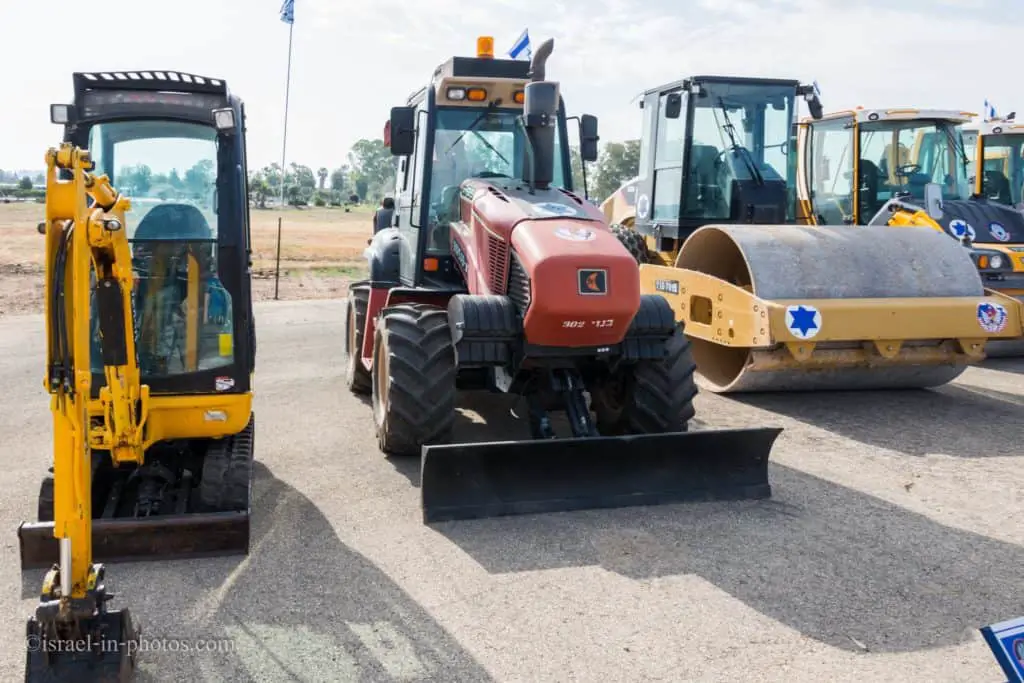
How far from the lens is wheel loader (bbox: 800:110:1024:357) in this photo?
10.4m

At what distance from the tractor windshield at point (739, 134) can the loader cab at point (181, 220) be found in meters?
6.19

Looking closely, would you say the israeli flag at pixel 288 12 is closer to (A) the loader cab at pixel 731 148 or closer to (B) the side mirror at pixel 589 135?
(A) the loader cab at pixel 731 148

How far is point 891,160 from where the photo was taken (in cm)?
1145

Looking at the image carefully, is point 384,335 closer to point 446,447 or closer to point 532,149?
point 446,447

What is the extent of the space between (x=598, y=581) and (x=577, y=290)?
1.66m

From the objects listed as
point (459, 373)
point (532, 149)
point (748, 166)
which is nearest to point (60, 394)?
point (459, 373)

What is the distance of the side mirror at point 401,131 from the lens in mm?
6844

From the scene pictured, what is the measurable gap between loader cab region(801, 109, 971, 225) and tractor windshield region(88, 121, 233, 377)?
337 inches

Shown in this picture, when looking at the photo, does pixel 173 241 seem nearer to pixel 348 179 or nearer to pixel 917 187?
pixel 917 187

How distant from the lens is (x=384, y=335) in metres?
6.11

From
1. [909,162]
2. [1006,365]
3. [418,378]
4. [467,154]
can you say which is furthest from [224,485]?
[909,162]

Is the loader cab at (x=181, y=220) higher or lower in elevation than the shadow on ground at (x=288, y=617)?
higher

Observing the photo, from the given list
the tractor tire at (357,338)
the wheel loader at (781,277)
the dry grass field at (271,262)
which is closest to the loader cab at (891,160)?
the wheel loader at (781,277)

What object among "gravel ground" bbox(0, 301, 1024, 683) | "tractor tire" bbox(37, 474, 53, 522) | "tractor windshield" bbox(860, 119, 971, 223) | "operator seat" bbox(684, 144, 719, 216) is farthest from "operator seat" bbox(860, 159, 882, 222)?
"tractor tire" bbox(37, 474, 53, 522)
